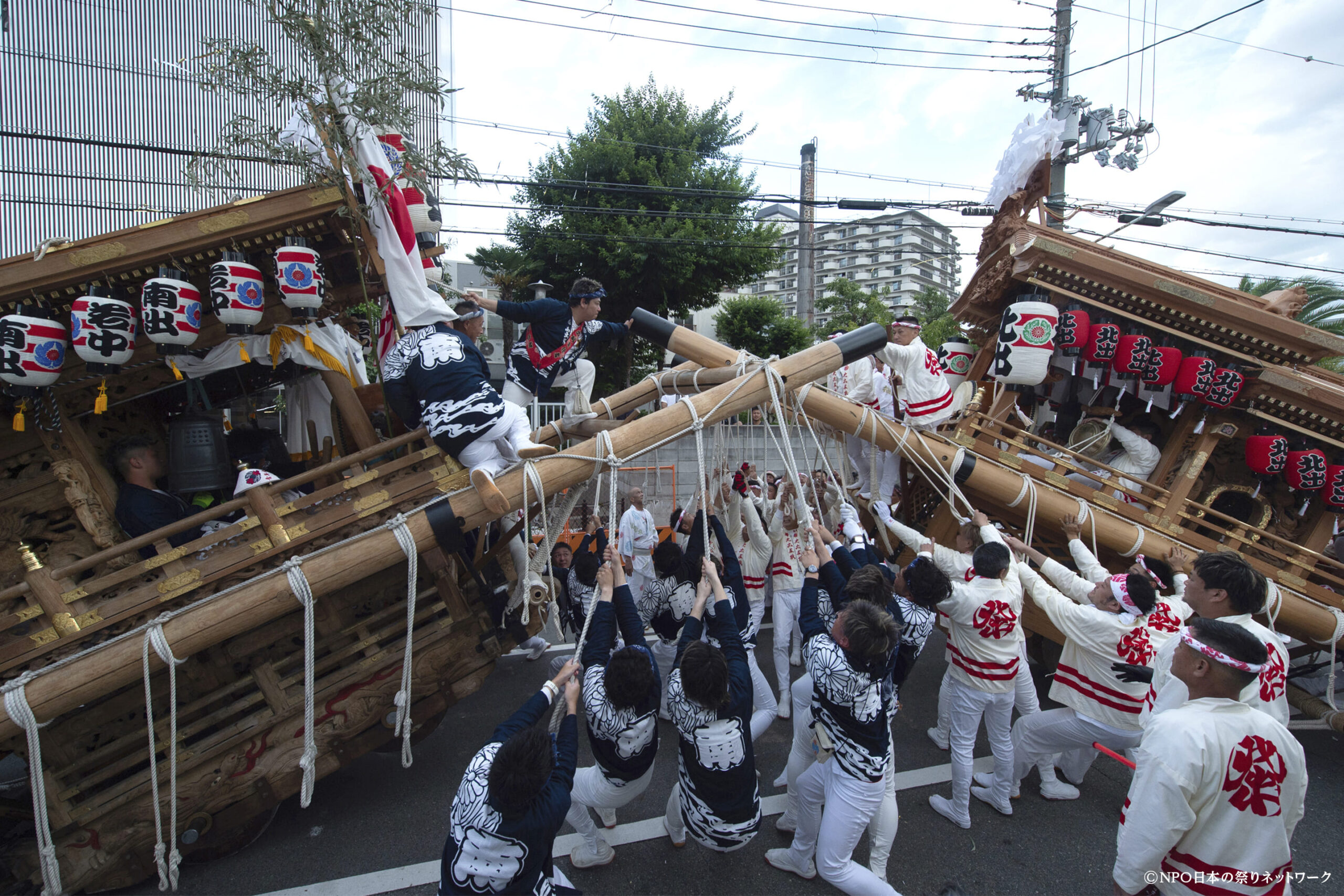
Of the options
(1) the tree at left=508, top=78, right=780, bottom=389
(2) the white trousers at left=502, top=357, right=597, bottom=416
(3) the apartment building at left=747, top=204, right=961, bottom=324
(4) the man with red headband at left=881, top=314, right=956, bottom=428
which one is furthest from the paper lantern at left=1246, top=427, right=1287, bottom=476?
(3) the apartment building at left=747, top=204, right=961, bottom=324

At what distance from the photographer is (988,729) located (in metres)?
3.96

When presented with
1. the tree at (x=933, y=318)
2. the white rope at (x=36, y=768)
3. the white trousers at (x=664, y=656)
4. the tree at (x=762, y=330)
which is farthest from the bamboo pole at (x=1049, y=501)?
the tree at (x=933, y=318)

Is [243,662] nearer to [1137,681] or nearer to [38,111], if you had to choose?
[1137,681]

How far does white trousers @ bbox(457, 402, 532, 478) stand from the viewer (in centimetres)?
334

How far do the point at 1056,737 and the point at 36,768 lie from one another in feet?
18.0

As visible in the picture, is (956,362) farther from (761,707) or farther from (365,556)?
(365,556)

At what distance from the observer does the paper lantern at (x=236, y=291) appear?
3.50 metres

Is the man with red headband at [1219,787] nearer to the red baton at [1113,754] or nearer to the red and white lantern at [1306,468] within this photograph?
the red baton at [1113,754]

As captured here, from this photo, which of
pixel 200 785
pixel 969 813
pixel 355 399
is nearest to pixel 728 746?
pixel 969 813

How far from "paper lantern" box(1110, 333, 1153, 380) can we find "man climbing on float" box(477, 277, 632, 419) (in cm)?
421

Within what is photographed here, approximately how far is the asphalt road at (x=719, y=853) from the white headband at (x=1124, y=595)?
145 centimetres

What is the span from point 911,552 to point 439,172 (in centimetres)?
494

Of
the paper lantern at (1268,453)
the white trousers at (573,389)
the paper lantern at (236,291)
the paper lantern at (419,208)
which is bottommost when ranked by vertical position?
the paper lantern at (1268,453)

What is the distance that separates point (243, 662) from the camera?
350cm
